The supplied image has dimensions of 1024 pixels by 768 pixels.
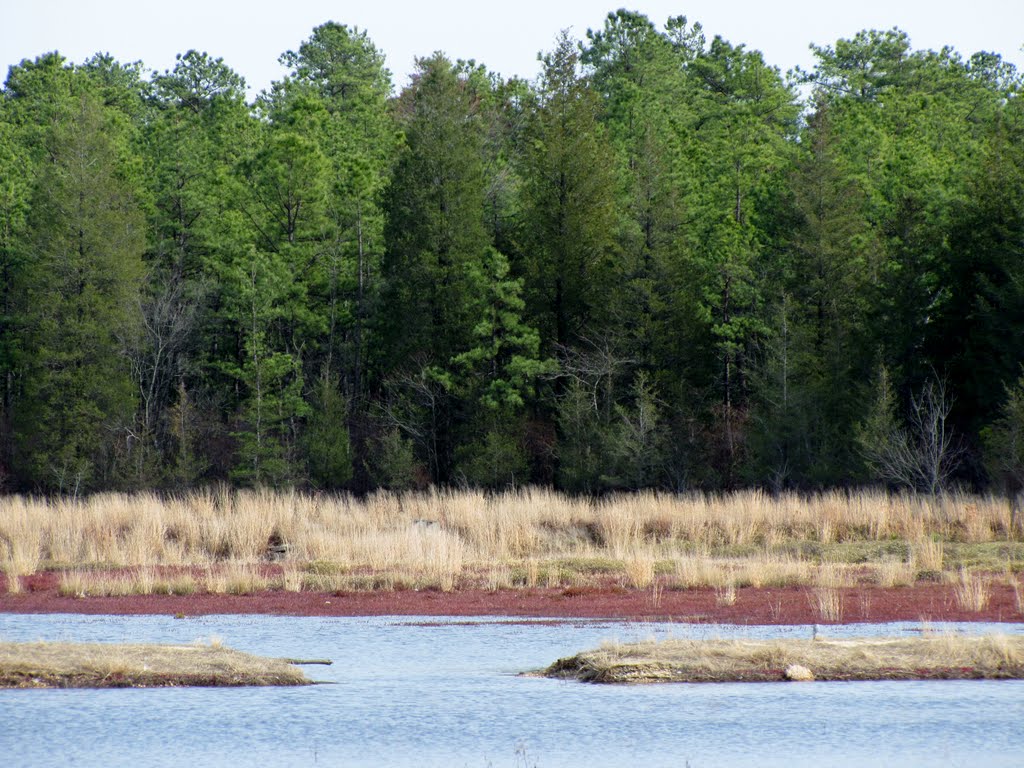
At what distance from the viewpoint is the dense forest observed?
158 feet

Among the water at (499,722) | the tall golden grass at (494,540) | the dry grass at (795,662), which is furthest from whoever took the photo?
the tall golden grass at (494,540)

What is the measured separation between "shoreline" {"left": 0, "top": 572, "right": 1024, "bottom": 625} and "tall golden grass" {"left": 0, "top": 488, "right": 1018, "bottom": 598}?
0.67m

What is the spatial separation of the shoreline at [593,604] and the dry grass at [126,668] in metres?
5.82

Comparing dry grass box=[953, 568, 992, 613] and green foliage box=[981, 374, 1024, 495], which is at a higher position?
green foliage box=[981, 374, 1024, 495]

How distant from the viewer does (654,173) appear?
55625mm

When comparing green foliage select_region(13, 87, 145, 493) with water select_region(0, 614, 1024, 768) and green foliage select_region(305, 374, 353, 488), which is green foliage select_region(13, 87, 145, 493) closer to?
green foliage select_region(305, 374, 353, 488)

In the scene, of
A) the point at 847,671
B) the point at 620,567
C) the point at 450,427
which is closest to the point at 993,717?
the point at 847,671

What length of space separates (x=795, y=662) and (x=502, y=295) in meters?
39.2

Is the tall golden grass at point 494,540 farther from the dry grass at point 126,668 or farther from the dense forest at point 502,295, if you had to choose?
the dense forest at point 502,295

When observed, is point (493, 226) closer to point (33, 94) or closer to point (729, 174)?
point (729, 174)

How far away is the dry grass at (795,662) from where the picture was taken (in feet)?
53.5

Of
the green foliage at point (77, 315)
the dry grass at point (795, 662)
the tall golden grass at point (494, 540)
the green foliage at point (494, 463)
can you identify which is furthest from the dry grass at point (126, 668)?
the green foliage at point (77, 315)

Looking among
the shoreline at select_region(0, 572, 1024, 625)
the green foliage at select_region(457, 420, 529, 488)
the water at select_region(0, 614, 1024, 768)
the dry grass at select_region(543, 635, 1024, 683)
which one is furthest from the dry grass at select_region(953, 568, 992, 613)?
the green foliage at select_region(457, 420, 529, 488)

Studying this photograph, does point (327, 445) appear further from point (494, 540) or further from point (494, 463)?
point (494, 540)
